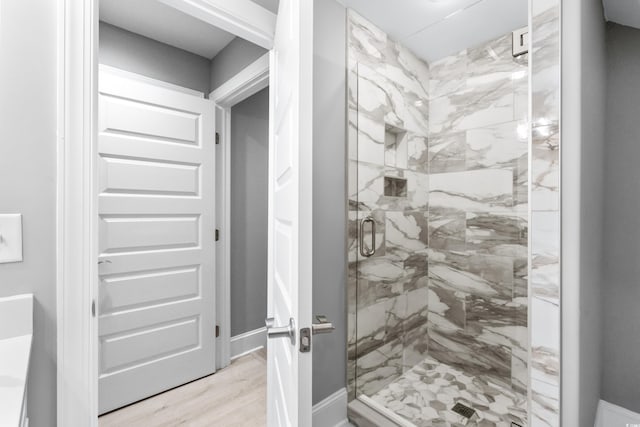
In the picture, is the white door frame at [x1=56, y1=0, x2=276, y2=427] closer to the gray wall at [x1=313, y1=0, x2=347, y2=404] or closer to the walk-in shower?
the gray wall at [x1=313, y1=0, x2=347, y2=404]

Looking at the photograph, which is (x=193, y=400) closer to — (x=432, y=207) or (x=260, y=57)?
(x=432, y=207)

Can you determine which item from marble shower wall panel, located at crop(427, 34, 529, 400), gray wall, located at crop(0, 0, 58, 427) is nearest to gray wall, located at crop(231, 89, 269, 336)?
marble shower wall panel, located at crop(427, 34, 529, 400)

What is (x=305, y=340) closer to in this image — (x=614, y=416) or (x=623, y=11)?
(x=614, y=416)

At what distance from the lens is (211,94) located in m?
2.16

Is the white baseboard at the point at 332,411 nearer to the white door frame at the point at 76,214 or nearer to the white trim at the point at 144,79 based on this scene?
the white door frame at the point at 76,214

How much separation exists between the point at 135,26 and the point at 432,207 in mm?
2287

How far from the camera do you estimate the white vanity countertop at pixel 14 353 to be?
1.50 feet

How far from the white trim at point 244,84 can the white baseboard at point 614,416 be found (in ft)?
8.27

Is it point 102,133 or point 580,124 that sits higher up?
point 102,133

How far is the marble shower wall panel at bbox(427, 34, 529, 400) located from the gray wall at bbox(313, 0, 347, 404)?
0.76m

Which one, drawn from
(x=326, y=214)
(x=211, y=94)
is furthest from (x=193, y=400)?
(x=211, y=94)

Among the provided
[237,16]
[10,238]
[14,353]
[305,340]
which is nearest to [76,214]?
[10,238]

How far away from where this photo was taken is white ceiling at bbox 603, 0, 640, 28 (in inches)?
49.3

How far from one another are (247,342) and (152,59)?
228 cm
